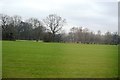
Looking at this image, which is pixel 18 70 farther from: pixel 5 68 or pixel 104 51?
pixel 104 51

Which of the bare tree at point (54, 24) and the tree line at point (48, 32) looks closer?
the tree line at point (48, 32)

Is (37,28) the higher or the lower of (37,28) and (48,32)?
the higher

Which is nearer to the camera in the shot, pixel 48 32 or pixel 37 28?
pixel 48 32

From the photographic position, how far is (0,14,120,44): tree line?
5.74 metres

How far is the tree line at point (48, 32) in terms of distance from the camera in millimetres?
5736

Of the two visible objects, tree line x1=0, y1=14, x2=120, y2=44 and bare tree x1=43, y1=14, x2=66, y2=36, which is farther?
bare tree x1=43, y1=14, x2=66, y2=36

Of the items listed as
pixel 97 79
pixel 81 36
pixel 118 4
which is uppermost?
pixel 118 4

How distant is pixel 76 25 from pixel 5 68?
3.06m

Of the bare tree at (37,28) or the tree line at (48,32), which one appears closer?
the tree line at (48,32)

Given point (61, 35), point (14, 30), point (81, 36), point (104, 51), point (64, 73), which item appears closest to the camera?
point (64, 73)

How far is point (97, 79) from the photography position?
11.5 feet

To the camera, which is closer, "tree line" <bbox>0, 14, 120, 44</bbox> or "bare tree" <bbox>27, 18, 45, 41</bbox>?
"tree line" <bbox>0, 14, 120, 44</bbox>

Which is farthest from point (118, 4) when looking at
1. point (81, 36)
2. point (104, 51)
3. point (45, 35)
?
point (104, 51)

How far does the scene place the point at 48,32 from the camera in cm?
673
